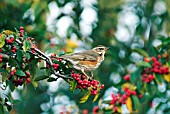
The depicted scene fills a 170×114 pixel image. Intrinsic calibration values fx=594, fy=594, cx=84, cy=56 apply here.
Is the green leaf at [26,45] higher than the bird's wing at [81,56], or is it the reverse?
the green leaf at [26,45]

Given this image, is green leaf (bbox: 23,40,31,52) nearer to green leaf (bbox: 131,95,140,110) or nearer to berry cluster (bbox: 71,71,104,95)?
berry cluster (bbox: 71,71,104,95)

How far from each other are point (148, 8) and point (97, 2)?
2.26ft

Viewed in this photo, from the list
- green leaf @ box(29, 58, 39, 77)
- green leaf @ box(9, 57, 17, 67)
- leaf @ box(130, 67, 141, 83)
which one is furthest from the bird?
leaf @ box(130, 67, 141, 83)

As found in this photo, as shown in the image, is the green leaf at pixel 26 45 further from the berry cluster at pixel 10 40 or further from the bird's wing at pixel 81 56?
the bird's wing at pixel 81 56

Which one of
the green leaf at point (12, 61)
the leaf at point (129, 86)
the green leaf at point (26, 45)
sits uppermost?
the green leaf at point (26, 45)

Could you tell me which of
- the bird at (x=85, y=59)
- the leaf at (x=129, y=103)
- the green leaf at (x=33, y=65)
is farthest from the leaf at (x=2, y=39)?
the leaf at (x=129, y=103)

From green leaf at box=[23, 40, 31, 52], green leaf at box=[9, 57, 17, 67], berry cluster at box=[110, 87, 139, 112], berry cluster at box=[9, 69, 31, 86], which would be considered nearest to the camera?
green leaf at box=[23, 40, 31, 52]

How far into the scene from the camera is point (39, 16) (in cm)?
673

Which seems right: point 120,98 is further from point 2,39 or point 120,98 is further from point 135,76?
point 2,39

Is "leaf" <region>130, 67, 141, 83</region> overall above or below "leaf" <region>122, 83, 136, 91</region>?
above

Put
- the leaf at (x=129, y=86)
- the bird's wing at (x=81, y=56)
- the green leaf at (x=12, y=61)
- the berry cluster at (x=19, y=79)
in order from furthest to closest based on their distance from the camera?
1. the leaf at (x=129, y=86)
2. the bird's wing at (x=81, y=56)
3. the berry cluster at (x=19, y=79)
4. the green leaf at (x=12, y=61)

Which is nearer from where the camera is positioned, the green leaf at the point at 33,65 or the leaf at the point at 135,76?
the green leaf at the point at 33,65

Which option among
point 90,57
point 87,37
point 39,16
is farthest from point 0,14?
point 90,57

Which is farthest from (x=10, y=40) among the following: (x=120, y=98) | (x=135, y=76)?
(x=135, y=76)
